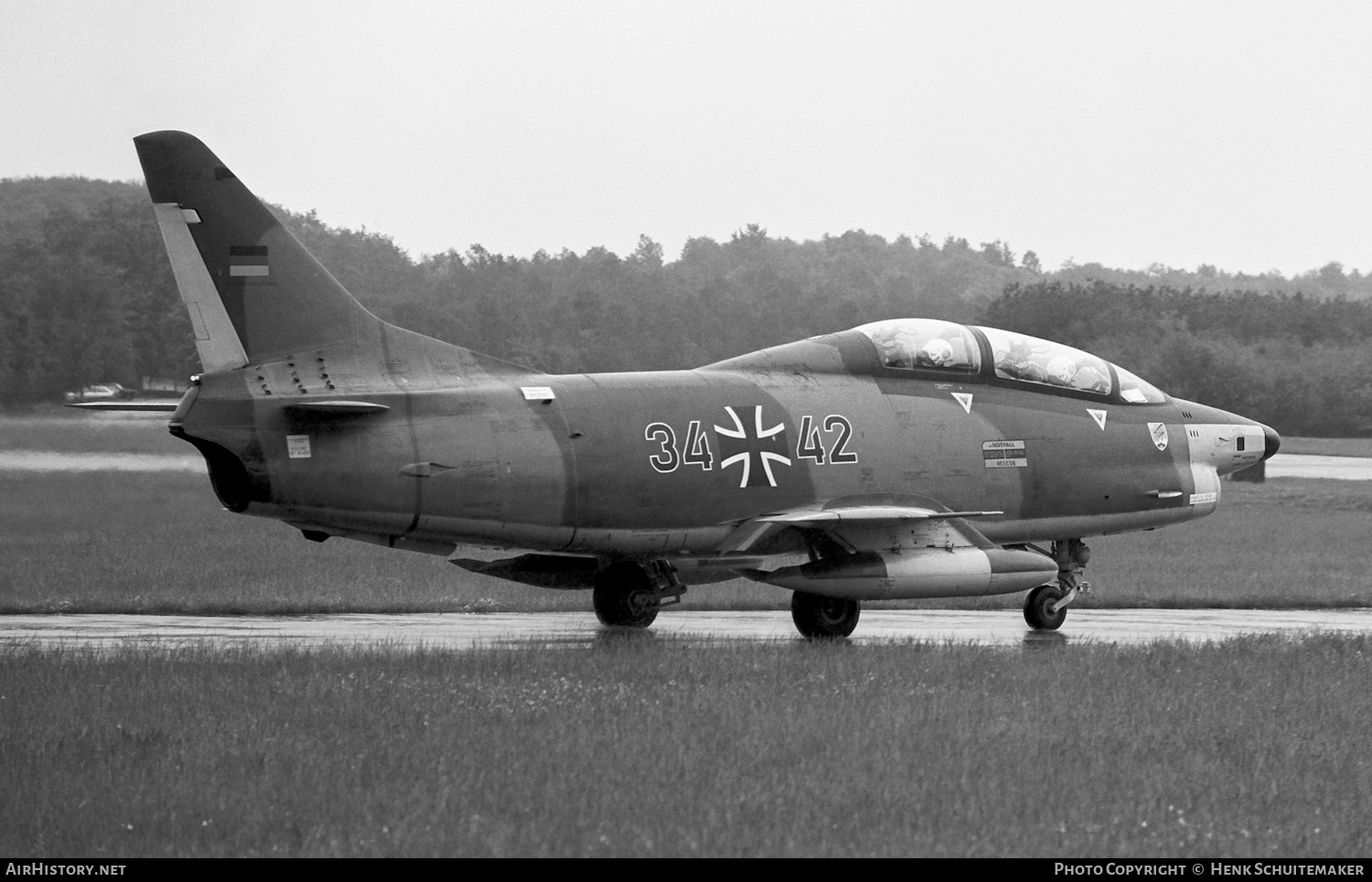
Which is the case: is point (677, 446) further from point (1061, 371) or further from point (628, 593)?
point (1061, 371)

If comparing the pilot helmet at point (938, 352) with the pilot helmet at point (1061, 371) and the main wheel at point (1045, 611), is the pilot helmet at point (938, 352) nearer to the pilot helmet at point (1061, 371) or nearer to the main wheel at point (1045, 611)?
the pilot helmet at point (1061, 371)

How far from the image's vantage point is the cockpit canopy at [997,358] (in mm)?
15969

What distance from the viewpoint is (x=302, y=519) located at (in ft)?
42.7

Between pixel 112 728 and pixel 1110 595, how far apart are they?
45.9 ft

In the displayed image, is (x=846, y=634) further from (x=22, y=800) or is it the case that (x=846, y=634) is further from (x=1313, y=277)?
(x=1313, y=277)

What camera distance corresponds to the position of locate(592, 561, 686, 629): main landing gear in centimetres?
1562

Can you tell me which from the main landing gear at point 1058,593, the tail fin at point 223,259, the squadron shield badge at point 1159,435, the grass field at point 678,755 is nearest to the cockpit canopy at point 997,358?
the squadron shield badge at point 1159,435

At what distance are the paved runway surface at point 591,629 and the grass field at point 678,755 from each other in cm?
167

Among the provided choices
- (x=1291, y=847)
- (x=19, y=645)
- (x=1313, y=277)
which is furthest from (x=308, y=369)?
(x=1313, y=277)

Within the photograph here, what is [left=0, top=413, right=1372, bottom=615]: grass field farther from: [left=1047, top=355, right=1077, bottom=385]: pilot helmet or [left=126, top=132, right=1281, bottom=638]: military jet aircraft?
[left=1047, top=355, right=1077, bottom=385]: pilot helmet

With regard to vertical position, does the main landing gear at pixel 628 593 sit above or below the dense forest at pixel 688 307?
below

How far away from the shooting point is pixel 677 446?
14.3 metres

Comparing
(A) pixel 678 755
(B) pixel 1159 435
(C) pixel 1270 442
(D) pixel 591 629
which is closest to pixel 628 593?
(D) pixel 591 629

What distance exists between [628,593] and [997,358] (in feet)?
15.5
